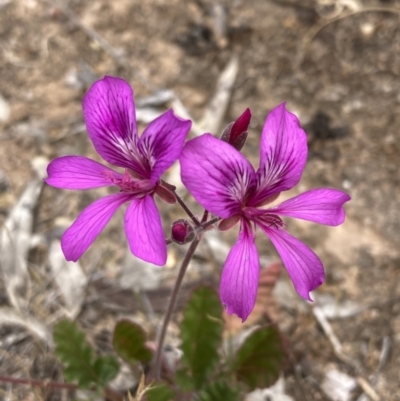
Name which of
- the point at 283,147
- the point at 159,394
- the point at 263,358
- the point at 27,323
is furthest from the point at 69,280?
the point at 283,147

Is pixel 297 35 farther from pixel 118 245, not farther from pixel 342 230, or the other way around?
pixel 118 245

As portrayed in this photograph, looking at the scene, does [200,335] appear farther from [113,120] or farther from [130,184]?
[113,120]

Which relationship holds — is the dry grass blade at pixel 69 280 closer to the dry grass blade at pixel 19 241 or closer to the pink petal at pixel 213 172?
the dry grass blade at pixel 19 241

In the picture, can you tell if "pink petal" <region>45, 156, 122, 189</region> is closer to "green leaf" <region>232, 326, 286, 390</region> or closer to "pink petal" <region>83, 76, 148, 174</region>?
"pink petal" <region>83, 76, 148, 174</region>

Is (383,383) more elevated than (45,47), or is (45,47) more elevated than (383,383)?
(45,47)

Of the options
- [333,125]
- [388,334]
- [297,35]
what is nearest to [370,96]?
[333,125]
